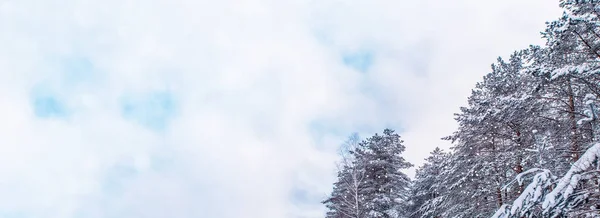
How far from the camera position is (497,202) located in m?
16.3

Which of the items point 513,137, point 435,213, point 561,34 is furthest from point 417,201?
point 561,34

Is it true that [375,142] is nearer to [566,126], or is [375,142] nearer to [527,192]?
[566,126]

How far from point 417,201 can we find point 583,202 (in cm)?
1980

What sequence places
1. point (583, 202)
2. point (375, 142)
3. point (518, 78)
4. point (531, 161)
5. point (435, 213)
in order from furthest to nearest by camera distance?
point (375, 142) < point (435, 213) < point (518, 78) < point (531, 161) < point (583, 202)

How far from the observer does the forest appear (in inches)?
285

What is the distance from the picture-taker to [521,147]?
1498cm

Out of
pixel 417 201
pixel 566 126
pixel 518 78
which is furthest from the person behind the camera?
pixel 417 201

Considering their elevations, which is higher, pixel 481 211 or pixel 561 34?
pixel 561 34

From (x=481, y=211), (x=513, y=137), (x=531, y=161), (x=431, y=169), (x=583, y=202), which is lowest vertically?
(x=583, y=202)

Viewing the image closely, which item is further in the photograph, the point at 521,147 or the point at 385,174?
the point at 385,174

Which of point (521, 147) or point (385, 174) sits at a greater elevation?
point (385, 174)

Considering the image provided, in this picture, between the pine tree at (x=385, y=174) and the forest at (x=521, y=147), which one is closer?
the forest at (x=521, y=147)

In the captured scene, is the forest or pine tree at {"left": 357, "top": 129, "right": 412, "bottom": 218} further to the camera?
pine tree at {"left": 357, "top": 129, "right": 412, "bottom": 218}

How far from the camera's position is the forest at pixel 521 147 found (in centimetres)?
725
